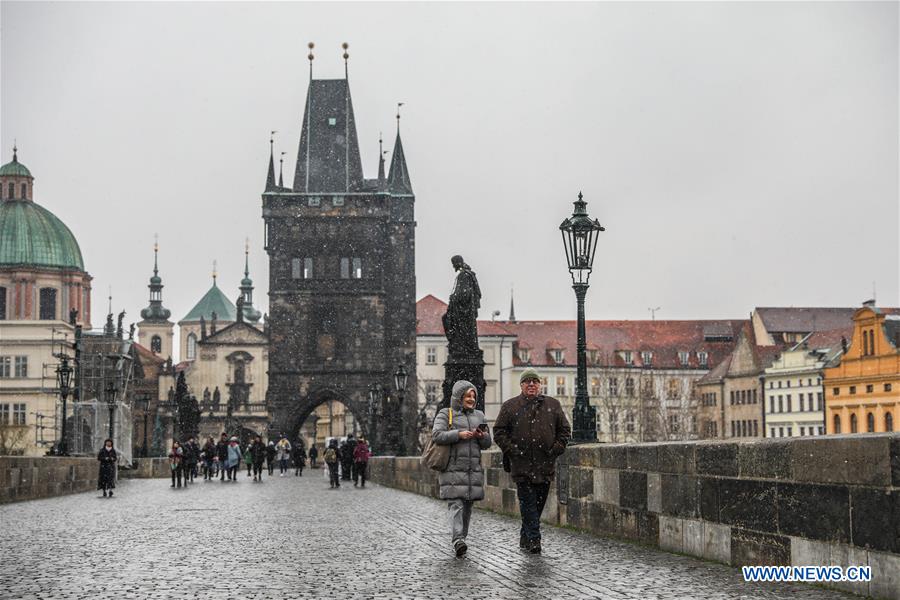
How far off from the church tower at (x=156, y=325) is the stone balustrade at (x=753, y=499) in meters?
176

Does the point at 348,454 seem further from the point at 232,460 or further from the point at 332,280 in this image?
the point at 332,280

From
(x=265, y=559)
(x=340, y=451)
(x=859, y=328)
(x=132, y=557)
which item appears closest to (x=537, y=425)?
(x=265, y=559)

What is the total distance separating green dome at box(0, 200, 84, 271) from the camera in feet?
414

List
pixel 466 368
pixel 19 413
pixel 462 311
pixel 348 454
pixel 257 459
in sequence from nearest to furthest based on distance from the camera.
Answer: pixel 462 311 → pixel 466 368 → pixel 348 454 → pixel 257 459 → pixel 19 413

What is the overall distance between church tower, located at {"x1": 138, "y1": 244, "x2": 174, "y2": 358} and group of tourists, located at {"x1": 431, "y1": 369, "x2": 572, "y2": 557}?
17678 cm

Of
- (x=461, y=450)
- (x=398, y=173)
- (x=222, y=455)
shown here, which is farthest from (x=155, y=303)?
(x=461, y=450)

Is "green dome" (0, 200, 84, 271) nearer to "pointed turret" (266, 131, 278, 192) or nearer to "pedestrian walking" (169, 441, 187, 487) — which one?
"pointed turret" (266, 131, 278, 192)

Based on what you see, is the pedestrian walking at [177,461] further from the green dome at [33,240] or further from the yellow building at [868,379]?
the green dome at [33,240]

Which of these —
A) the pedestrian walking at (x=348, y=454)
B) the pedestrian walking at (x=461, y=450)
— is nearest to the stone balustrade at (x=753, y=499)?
the pedestrian walking at (x=461, y=450)

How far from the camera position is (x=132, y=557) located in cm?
1302

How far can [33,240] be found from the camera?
127 meters

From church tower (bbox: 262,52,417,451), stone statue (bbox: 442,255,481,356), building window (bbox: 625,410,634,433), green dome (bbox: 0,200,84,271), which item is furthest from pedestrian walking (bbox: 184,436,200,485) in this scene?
green dome (bbox: 0,200,84,271)

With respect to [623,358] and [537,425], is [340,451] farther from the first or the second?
[623,358]

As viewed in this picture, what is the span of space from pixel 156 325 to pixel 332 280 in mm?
100598
